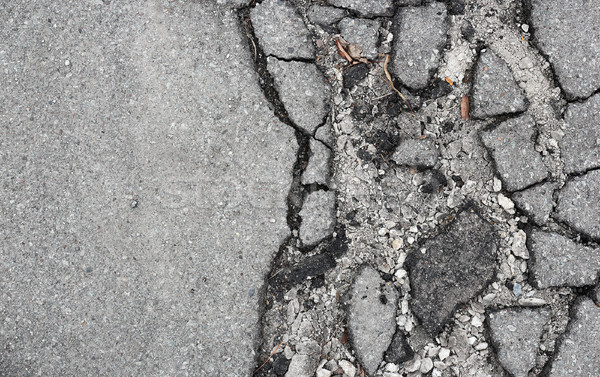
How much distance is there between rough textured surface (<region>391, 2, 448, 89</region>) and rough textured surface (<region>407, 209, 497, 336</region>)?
2.40ft

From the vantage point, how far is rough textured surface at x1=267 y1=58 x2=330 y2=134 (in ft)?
7.43

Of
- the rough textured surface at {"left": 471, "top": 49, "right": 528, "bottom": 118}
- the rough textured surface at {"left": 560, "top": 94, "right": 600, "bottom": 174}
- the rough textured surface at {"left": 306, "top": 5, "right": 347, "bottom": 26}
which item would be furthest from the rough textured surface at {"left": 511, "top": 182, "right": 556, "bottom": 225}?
the rough textured surface at {"left": 306, "top": 5, "right": 347, "bottom": 26}

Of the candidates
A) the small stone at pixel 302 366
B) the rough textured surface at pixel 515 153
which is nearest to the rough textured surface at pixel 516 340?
the rough textured surface at pixel 515 153

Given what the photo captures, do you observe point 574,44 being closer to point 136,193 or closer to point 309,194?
point 309,194

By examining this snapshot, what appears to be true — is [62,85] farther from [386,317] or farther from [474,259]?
[474,259]

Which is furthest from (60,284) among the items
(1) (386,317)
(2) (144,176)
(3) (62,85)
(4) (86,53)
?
(1) (386,317)

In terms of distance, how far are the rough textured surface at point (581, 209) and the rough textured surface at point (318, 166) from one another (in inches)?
43.3

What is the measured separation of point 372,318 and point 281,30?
4.73 ft

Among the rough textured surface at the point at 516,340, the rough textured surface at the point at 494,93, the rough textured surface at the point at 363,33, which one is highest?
the rough textured surface at the point at 363,33

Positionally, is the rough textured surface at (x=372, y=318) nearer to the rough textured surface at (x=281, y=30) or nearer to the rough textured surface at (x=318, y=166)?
the rough textured surface at (x=318, y=166)

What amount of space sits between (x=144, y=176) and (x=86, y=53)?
2.23ft

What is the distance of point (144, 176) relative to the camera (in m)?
2.27

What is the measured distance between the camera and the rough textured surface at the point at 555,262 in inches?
86.5

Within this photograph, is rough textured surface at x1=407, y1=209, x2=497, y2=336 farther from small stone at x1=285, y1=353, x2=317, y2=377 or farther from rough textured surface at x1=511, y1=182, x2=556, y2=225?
small stone at x1=285, y1=353, x2=317, y2=377
